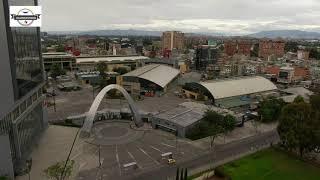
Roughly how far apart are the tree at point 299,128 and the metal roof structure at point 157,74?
163 feet

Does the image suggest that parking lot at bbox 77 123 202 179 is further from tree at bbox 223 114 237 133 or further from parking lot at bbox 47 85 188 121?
parking lot at bbox 47 85 188 121

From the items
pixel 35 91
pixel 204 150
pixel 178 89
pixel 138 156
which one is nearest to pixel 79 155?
pixel 138 156

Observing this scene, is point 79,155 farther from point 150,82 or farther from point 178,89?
point 178,89

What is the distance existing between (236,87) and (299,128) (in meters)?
39.8

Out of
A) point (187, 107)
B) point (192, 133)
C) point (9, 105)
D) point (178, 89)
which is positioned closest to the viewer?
point (9, 105)

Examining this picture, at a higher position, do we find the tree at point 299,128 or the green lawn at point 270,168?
the tree at point 299,128

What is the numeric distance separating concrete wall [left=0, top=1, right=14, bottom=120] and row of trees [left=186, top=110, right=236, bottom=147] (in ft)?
100.0

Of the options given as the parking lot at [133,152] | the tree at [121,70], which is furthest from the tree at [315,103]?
the tree at [121,70]

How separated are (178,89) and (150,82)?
1267 cm

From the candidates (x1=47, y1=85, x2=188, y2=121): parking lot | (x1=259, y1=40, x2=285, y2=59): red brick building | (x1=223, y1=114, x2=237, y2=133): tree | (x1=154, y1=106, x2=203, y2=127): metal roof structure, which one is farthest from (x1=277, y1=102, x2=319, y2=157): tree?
(x1=259, y1=40, x2=285, y2=59): red brick building

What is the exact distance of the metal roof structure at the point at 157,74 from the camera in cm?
9283

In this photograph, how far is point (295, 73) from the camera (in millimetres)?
111938

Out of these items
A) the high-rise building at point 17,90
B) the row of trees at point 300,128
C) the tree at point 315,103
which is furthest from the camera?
the tree at point 315,103

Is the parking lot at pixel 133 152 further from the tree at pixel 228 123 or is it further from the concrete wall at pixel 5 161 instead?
the concrete wall at pixel 5 161
